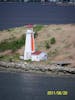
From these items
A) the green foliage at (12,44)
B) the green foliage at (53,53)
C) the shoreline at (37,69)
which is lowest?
the shoreline at (37,69)

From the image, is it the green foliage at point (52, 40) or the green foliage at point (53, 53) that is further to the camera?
the green foliage at point (52, 40)

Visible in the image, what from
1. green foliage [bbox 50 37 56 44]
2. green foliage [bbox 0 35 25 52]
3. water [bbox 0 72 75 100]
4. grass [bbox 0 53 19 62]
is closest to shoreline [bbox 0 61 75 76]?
water [bbox 0 72 75 100]

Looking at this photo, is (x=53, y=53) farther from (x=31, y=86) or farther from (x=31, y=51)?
(x=31, y=86)

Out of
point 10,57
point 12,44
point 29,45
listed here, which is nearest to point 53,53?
point 29,45

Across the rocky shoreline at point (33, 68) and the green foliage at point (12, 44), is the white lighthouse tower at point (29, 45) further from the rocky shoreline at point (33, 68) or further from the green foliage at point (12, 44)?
the green foliage at point (12, 44)

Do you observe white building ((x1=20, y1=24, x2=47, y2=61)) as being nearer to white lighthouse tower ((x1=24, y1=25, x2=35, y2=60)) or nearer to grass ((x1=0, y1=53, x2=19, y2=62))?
white lighthouse tower ((x1=24, y1=25, x2=35, y2=60))

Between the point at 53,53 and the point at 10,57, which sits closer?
the point at 53,53

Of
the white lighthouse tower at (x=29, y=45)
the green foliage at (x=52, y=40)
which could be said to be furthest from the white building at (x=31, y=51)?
the green foliage at (x=52, y=40)
